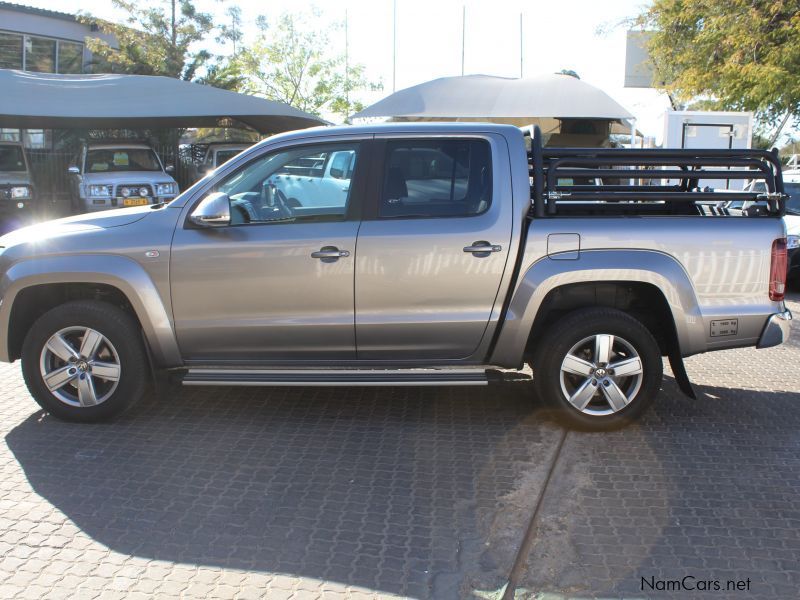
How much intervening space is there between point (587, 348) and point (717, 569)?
6.10 feet

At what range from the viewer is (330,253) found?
15.8ft

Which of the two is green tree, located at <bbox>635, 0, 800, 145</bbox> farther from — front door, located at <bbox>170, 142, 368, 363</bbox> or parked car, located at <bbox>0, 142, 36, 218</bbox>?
parked car, located at <bbox>0, 142, 36, 218</bbox>

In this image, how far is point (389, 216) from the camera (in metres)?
4.90

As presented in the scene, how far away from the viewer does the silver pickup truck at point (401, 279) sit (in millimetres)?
4820

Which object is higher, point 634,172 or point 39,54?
point 39,54

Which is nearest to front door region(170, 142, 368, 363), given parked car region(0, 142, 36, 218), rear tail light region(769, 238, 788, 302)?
rear tail light region(769, 238, 788, 302)

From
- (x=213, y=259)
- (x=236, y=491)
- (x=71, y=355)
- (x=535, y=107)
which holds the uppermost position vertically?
(x=535, y=107)

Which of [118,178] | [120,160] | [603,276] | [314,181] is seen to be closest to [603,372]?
[603,276]

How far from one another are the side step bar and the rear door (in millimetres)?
160

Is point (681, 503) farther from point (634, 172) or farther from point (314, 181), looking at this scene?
point (314, 181)

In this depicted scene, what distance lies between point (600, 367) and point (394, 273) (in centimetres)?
146

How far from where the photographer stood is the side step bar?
15.8 feet

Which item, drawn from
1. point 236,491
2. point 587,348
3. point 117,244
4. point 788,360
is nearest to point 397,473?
point 236,491

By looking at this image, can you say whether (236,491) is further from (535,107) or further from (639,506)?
(535,107)
